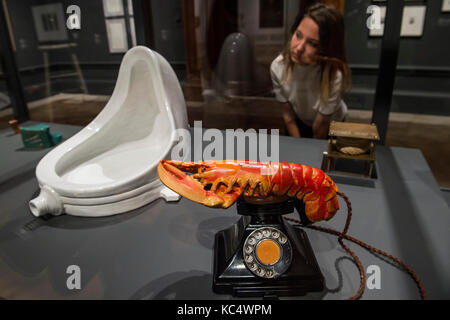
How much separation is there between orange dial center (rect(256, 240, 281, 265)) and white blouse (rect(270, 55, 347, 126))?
987mm

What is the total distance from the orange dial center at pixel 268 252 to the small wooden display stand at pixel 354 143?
644 mm

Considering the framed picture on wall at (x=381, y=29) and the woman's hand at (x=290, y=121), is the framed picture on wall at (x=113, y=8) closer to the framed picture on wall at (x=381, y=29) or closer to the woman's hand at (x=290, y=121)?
the woman's hand at (x=290, y=121)

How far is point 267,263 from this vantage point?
812mm

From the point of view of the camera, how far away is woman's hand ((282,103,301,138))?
1.72 metres

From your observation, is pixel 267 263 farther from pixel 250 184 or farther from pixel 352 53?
pixel 352 53

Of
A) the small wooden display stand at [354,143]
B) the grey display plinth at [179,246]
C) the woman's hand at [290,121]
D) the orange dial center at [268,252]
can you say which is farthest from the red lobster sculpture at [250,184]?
the woman's hand at [290,121]

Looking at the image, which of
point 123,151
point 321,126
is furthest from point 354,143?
point 123,151

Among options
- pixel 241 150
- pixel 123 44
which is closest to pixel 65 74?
pixel 123 44

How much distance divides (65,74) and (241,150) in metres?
1.08

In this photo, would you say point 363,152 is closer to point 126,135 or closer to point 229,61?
point 229,61

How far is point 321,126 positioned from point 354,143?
Answer: 374 mm

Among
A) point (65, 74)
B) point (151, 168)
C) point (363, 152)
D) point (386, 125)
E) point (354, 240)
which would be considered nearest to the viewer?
point (354, 240)

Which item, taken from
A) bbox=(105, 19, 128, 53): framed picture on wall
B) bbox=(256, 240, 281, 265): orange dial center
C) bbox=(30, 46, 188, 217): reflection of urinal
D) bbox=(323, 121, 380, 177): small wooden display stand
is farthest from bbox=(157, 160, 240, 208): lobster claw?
bbox=(105, 19, 128, 53): framed picture on wall

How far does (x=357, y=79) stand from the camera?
155 cm
